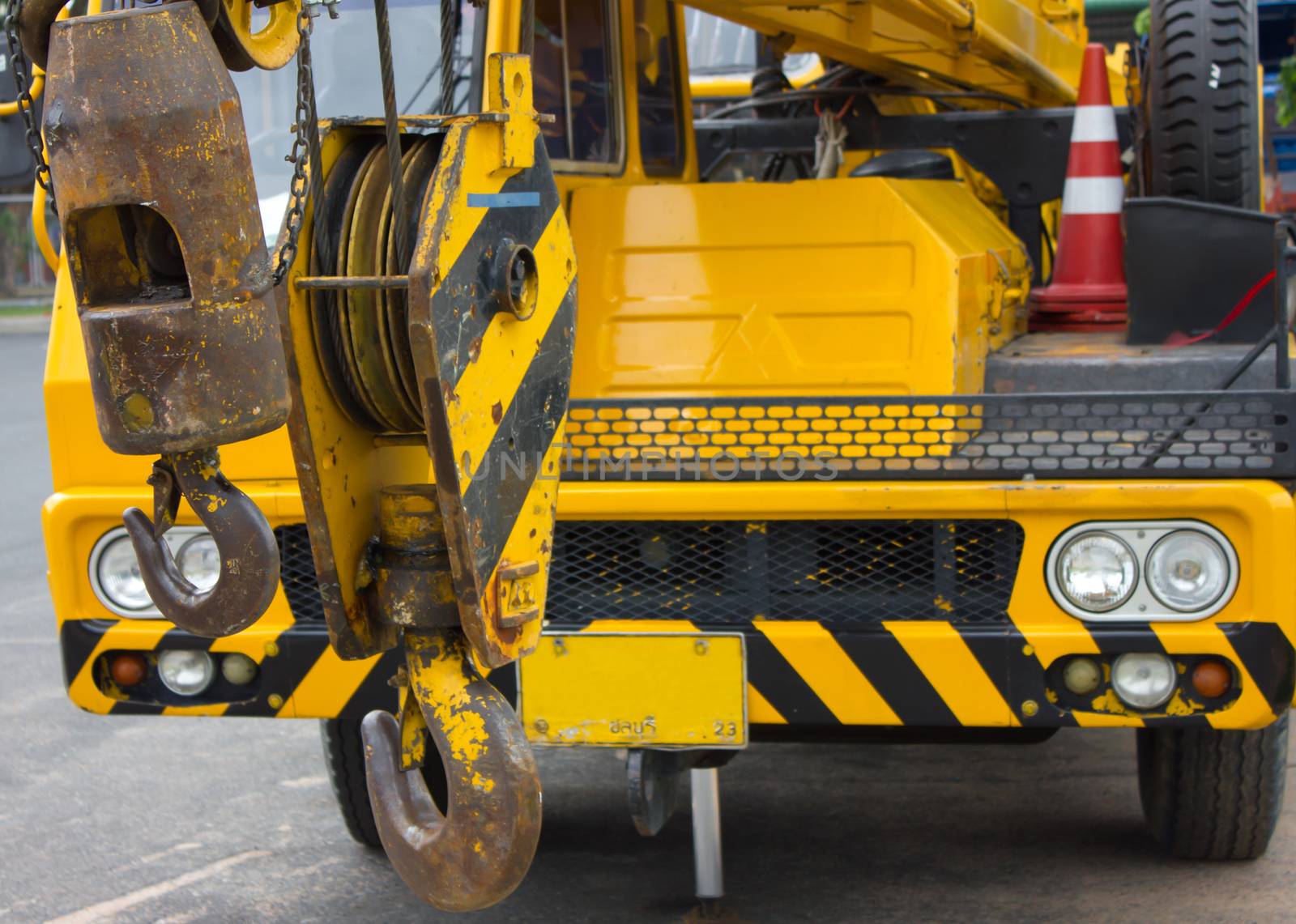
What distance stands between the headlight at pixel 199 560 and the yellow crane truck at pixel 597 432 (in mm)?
14

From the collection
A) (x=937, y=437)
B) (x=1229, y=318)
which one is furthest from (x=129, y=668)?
(x=1229, y=318)

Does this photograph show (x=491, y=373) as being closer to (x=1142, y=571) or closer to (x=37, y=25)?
(x=37, y=25)

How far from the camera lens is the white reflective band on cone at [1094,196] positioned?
15.8 feet

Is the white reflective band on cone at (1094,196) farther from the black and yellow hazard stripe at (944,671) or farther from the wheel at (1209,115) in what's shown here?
the black and yellow hazard stripe at (944,671)

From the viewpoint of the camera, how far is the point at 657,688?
130 inches

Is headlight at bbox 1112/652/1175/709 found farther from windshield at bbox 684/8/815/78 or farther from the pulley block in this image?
windshield at bbox 684/8/815/78

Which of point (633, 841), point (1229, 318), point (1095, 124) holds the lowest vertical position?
point (633, 841)

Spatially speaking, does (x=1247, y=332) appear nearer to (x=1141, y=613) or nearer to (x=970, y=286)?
(x=970, y=286)

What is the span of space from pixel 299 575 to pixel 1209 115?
2.70m

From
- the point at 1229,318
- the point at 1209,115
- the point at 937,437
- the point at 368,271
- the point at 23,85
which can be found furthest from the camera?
the point at 1209,115

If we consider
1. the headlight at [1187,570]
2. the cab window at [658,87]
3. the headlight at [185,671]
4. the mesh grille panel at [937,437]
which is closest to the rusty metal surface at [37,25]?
the mesh grille panel at [937,437]

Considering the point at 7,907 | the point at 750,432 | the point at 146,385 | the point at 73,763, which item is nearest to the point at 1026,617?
the point at 750,432

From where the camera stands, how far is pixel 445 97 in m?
2.35

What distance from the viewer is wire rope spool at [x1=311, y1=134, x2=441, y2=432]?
7.29ft
